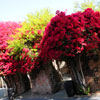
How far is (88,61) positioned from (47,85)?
3.90 meters

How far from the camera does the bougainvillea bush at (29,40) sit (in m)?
9.59

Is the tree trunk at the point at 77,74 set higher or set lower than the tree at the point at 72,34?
lower

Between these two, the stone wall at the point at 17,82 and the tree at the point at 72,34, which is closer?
the tree at the point at 72,34

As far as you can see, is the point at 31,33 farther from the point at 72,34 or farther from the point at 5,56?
the point at 72,34

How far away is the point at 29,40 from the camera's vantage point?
33.4 feet

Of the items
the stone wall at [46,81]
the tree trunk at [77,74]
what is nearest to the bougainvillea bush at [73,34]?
the tree trunk at [77,74]

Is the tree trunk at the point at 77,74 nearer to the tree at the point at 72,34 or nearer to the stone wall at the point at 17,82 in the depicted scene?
the tree at the point at 72,34

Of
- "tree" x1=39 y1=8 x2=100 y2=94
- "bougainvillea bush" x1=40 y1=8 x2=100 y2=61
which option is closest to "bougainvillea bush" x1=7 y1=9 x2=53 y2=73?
"tree" x1=39 y1=8 x2=100 y2=94

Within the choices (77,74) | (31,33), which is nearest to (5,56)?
(31,33)

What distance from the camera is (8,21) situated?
1425 centimetres

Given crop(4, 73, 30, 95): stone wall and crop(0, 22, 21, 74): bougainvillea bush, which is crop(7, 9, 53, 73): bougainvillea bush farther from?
crop(4, 73, 30, 95): stone wall

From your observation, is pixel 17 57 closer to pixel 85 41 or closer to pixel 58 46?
pixel 58 46

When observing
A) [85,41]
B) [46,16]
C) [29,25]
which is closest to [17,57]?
[29,25]

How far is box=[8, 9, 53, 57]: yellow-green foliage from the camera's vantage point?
31.9 feet
